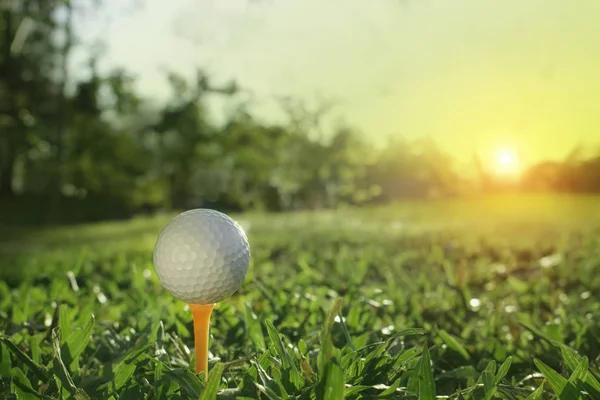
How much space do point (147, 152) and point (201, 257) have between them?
1963cm

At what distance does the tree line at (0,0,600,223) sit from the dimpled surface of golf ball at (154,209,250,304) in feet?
46.5

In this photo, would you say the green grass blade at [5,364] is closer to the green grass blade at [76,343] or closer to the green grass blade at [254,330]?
the green grass blade at [76,343]

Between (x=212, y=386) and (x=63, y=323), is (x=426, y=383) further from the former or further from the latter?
(x=63, y=323)

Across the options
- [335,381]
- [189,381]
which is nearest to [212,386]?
[189,381]

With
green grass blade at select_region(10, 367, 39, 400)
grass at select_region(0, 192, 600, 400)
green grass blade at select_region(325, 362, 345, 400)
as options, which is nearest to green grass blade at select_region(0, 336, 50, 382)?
grass at select_region(0, 192, 600, 400)

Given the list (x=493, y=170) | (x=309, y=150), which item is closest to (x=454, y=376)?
(x=493, y=170)

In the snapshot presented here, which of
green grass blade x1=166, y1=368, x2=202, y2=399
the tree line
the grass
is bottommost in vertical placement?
the tree line

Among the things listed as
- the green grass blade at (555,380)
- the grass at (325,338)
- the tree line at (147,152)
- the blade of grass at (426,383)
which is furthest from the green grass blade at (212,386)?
the tree line at (147,152)

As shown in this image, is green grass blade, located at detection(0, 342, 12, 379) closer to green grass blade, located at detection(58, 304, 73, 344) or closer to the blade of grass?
green grass blade, located at detection(58, 304, 73, 344)

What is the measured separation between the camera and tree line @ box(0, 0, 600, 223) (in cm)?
1814

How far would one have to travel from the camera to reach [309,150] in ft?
67.7

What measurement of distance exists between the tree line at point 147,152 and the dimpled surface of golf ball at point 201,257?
46.5 ft

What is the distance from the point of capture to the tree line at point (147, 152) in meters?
18.1

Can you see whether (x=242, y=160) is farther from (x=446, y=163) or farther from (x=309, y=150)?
(x=446, y=163)
